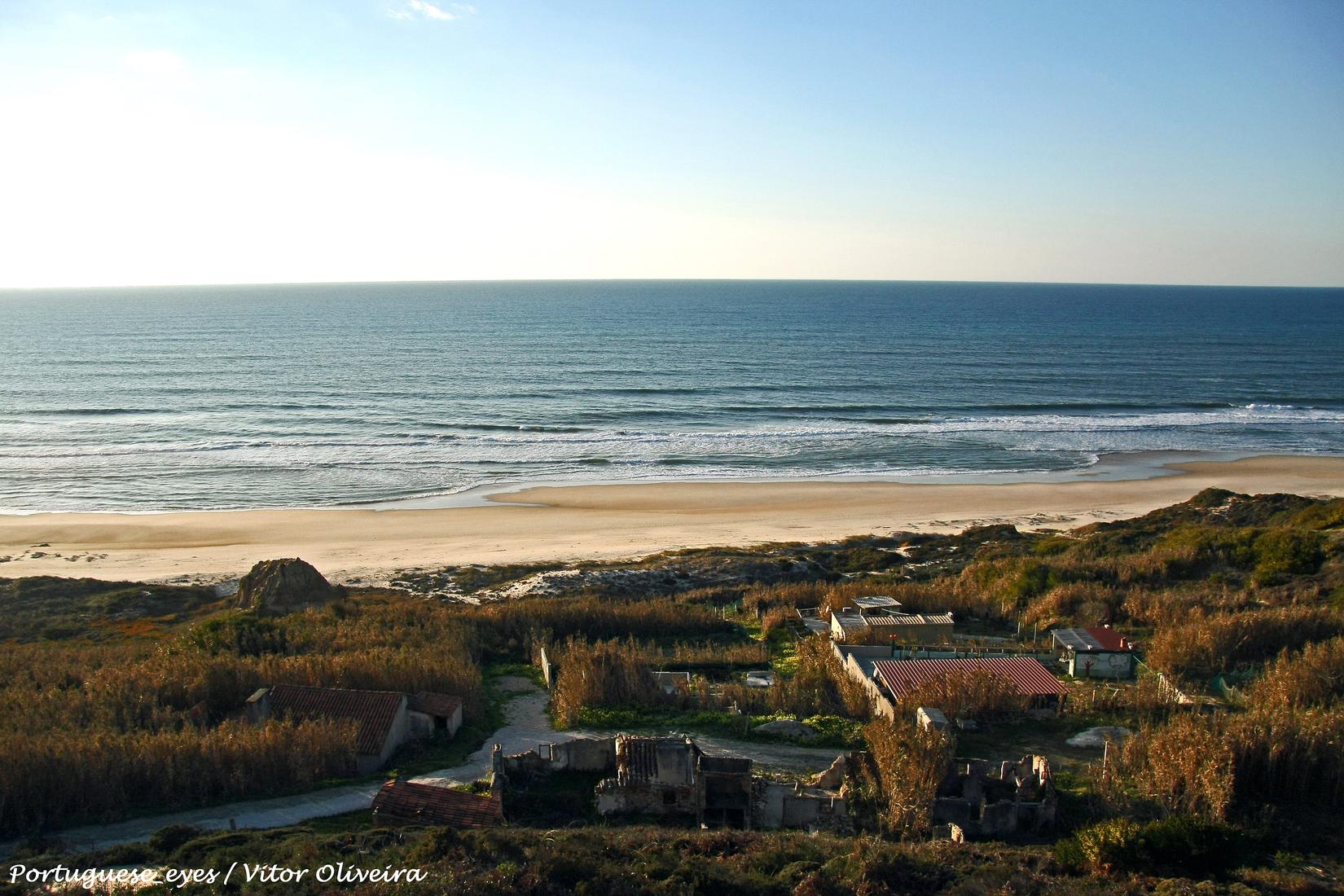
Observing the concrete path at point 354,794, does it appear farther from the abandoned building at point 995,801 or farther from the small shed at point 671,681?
the abandoned building at point 995,801

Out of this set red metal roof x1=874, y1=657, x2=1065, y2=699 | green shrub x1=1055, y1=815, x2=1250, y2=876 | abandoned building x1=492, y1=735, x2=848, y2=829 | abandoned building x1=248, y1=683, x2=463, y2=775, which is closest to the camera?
green shrub x1=1055, y1=815, x2=1250, y2=876

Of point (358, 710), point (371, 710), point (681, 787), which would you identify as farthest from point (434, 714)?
point (681, 787)

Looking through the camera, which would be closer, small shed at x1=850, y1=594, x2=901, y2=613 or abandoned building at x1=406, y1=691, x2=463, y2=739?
abandoned building at x1=406, y1=691, x2=463, y2=739

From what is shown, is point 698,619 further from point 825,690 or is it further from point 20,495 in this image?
point 20,495

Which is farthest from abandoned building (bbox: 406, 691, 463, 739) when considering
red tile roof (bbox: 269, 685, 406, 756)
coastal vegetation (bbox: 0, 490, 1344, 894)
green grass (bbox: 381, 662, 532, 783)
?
coastal vegetation (bbox: 0, 490, 1344, 894)

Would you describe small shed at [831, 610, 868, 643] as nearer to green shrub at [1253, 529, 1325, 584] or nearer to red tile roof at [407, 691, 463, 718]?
red tile roof at [407, 691, 463, 718]

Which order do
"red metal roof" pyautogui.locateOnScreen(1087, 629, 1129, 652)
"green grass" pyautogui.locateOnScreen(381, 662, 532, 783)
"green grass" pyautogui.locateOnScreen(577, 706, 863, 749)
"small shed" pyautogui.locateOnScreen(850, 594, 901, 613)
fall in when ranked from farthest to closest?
"small shed" pyautogui.locateOnScreen(850, 594, 901, 613), "red metal roof" pyautogui.locateOnScreen(1087, 629, 1129, 652), "green grass" pyautogui.locateOnScreen(577, 706, 863, 749), "green grass" pyautogui.locateOnScreen(381, 662, 532, 783)

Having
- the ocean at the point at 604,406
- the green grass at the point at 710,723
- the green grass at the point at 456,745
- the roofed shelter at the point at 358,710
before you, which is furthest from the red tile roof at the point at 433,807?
the ocean at the point at 604,406

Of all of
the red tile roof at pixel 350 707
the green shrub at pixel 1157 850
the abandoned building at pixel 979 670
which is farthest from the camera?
the abandoned building at pixel 979 670

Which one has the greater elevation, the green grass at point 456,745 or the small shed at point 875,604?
the small shed at point 875,604
